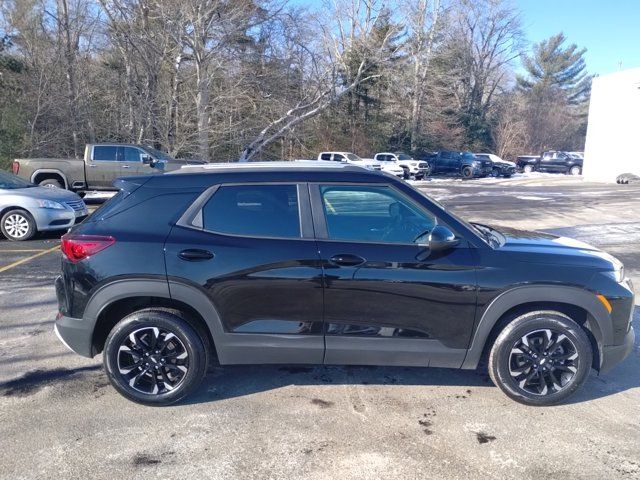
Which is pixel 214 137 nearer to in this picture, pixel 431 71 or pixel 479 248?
pixel 479 248

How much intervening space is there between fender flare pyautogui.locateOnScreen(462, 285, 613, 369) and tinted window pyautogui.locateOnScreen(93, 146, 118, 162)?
581 inches

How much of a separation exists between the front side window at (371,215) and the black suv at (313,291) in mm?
14

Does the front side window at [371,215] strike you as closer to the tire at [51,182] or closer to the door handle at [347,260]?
the door handle at [347,260]

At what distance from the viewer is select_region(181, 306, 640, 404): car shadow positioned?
377 centimetres

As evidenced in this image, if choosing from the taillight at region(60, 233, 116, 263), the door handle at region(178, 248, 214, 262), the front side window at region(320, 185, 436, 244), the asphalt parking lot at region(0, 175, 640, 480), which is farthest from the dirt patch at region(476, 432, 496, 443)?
the taillight at region(60, 233, 116, 263)

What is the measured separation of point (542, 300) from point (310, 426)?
6.03ft

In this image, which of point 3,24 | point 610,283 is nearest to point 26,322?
point 610,283

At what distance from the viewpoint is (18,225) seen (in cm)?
941

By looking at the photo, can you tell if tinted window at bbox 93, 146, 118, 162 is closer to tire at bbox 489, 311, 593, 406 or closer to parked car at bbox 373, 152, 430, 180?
tire at bbox 489, 311, 593, 406

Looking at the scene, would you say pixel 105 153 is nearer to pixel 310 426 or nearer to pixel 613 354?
pixel 310 426

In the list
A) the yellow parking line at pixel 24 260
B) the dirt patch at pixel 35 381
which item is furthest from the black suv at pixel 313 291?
the yellow parking line at pixel 24 260

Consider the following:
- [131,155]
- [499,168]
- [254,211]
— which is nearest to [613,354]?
[254,211]

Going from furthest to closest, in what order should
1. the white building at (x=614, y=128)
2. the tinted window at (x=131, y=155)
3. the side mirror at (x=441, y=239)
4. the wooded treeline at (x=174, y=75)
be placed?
the white building at (x=614, y=128) → the wooded treeline at (x=174, y=75) → the tinted window at (x=131, y=155) → the side mirror at (x=441, y=239)

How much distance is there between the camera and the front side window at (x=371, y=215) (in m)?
3.53
